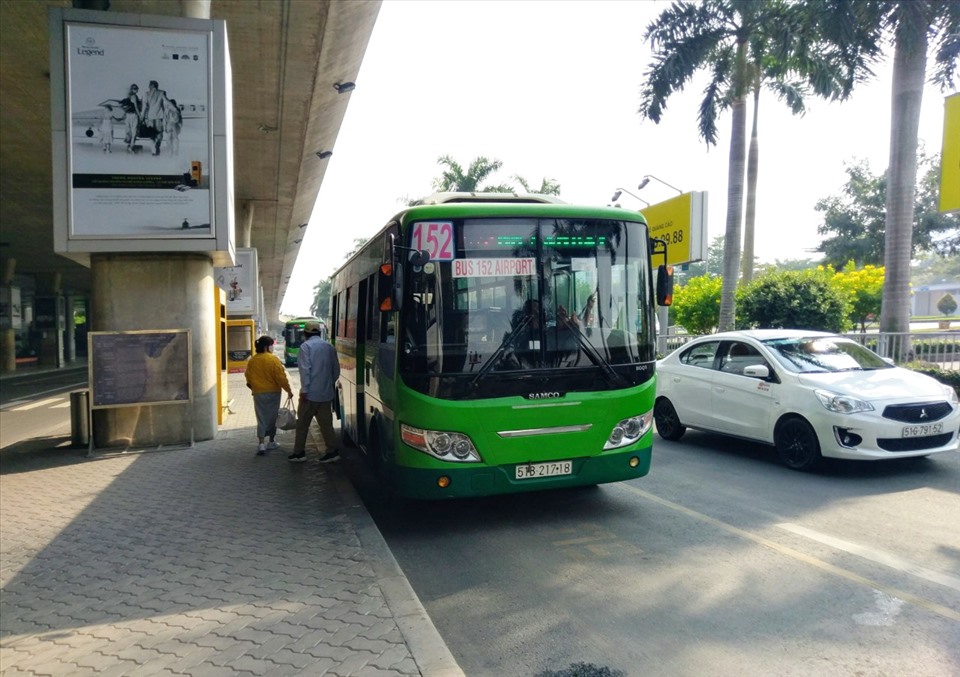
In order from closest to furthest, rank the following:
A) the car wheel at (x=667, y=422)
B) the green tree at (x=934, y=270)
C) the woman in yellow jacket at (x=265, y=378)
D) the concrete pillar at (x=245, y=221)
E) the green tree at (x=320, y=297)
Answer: the woman in yellow jacket at (x=265, y=378) → the car wheel at (x=667, y=422) → the concrete pillar at (x=245, y=221) → the green tree at (x=934, y=270) → the green tree at (x=320, y=297)

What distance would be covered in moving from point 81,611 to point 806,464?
291 inches

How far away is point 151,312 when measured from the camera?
36.8ft

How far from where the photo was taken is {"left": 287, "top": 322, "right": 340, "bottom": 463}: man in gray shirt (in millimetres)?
9438

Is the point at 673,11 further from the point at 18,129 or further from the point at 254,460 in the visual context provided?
the point at 18,129

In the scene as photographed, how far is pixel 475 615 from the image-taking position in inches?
182

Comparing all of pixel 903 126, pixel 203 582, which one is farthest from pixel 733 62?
pixel 203 582

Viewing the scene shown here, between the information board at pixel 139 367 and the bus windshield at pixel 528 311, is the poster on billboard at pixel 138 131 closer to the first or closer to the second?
the information board at pixel 139 367

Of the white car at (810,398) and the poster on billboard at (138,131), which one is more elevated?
the poster on billboard at (138,131)

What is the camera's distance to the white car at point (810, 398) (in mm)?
7910

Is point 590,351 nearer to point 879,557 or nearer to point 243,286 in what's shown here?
point 879,557

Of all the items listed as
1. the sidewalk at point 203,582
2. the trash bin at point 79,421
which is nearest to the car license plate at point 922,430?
the sidewalk at point 203,582

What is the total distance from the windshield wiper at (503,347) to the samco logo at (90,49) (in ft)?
27.0

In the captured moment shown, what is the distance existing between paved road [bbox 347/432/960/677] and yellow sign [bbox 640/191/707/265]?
17040mm

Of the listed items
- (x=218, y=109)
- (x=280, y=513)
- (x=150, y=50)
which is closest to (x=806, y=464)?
(x=280, y=513)
